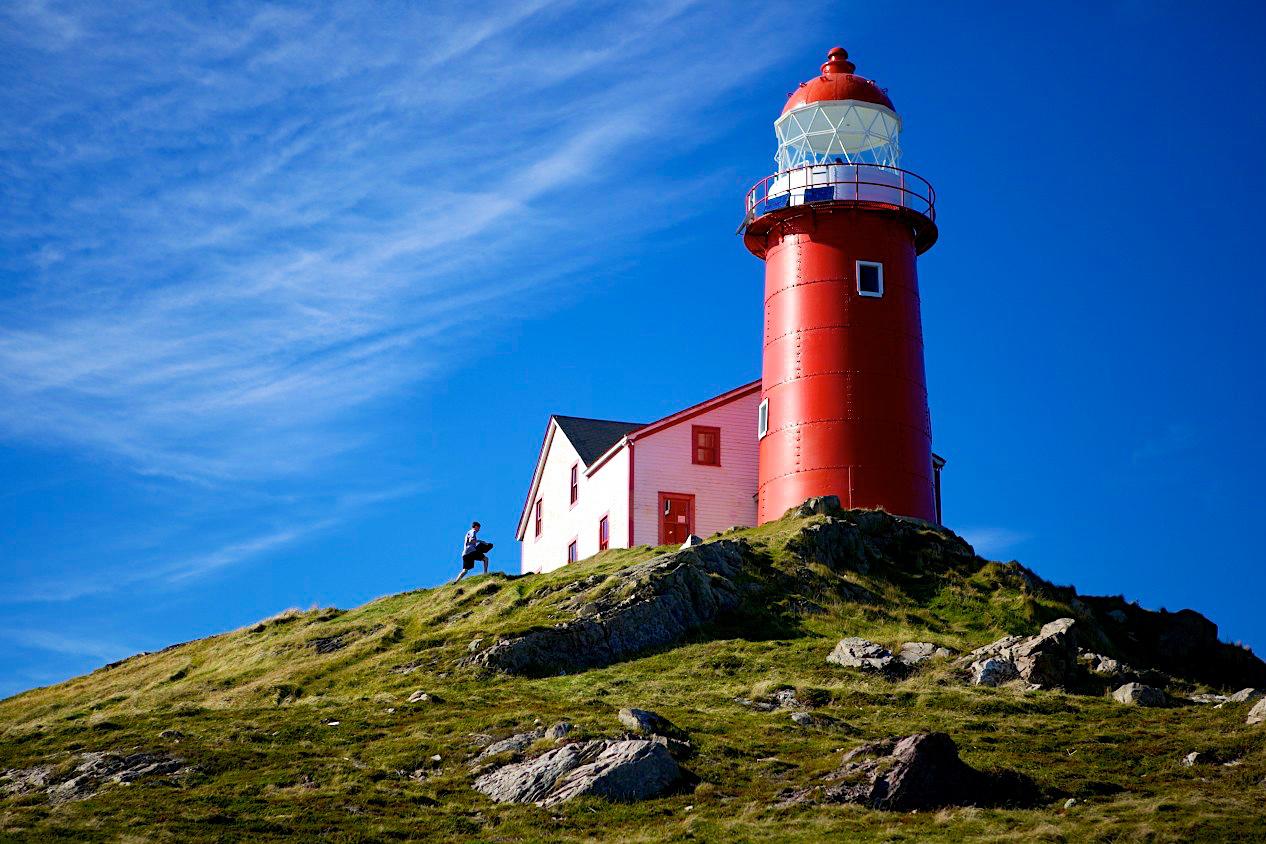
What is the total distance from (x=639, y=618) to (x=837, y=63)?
22488mm

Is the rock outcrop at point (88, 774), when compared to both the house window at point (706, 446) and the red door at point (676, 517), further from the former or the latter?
the house window at point (706, 446)

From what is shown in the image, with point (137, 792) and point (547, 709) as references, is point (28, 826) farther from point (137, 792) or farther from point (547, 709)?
point (547, 709)

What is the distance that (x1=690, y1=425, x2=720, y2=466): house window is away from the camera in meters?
48.6

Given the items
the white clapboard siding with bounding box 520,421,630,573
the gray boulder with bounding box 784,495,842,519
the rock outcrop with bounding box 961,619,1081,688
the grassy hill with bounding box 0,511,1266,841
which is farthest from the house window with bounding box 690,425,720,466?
the rock outcrop with bounding box 961,619,1081,688

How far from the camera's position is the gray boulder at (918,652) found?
3322 cm

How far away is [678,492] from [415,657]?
15.2 m

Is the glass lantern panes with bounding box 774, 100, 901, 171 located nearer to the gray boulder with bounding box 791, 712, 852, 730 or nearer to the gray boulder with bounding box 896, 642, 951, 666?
the gray boulder with bounding box 896, 642, 951, 666

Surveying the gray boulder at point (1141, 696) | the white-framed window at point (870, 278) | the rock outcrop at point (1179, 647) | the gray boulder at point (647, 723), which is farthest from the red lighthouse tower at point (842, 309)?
the gray boulder at point (647, 723)

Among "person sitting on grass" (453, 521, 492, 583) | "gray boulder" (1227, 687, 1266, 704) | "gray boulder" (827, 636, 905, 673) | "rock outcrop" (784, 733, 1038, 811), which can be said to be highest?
"person sitting on grass" (453, 521, 492, 583)

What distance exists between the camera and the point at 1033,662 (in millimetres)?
32031

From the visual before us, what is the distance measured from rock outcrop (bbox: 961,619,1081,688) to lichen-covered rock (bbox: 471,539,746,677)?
6797mm

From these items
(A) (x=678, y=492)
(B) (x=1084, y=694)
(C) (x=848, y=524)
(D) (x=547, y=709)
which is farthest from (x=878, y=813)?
(A) (x=678, y=492)

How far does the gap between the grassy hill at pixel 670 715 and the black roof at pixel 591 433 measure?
27.5 feet

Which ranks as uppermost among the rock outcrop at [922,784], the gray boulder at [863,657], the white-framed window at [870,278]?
the white-framed window at [870,278]
